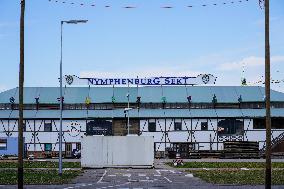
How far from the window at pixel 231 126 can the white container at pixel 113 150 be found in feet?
97.7

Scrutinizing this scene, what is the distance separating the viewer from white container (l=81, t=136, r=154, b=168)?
4716 cm

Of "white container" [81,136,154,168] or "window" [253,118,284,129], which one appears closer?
"white container" [81,136,154,168]

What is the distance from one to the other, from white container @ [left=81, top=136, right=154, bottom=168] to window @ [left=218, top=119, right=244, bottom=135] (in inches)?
1173

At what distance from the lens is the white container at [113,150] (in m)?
47.2

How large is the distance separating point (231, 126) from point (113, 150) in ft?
106

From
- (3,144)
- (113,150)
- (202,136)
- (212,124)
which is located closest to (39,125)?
(3,144)

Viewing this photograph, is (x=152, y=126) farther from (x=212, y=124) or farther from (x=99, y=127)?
(x=212, y=124)

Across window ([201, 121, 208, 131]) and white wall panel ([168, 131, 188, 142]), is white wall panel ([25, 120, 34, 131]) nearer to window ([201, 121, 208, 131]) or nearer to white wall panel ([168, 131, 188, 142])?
white wall panel ([168, 131, 188, 142])

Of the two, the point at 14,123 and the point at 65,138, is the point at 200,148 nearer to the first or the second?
the point at 65,138

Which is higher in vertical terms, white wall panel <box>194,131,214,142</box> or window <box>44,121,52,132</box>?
window <box>44,121,52,132</box>

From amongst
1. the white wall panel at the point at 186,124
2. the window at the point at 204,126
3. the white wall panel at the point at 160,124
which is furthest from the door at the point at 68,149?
the window at the point at 204,126

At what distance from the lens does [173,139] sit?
246ft

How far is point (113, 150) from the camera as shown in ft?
155

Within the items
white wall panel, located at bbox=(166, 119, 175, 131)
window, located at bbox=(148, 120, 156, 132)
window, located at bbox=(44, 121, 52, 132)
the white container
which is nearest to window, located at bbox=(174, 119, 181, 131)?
white wall panel, located at bbox=(166, 119, 175, 131)
